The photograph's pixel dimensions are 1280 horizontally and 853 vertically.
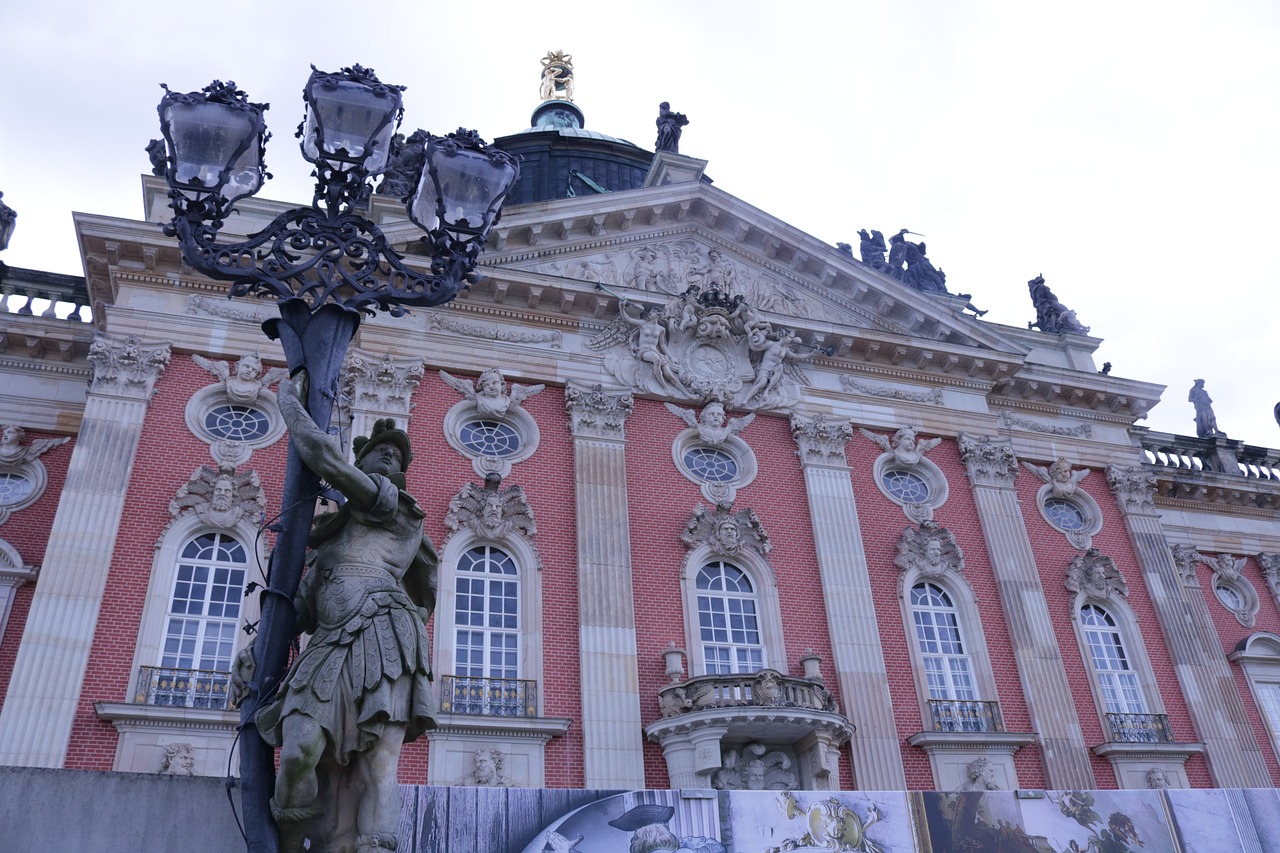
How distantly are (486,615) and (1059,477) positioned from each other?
1401 cm

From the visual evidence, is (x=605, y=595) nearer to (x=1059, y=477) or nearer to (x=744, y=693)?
(x=744, y=693)

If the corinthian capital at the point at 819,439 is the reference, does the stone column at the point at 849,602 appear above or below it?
below

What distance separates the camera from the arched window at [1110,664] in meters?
22.9

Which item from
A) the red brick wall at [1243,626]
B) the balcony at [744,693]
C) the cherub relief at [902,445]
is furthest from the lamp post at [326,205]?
the red brick wall at [1243,626]

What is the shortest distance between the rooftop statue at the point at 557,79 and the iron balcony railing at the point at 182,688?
1226 inches

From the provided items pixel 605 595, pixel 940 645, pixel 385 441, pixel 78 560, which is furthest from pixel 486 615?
pixel 385 441

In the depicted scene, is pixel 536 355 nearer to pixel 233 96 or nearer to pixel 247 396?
pixel 247 396

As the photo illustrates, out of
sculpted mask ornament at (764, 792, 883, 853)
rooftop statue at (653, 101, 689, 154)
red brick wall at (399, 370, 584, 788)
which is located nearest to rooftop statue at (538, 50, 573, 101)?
rooftop statue at (653, 101, 689, 154)

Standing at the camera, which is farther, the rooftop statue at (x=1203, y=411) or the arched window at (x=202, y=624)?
the rooftop statue at (x=1203, y=411)

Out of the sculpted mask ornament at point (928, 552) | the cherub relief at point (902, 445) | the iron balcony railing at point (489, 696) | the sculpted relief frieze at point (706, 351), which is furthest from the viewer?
the cherub relief at point (902, 445)

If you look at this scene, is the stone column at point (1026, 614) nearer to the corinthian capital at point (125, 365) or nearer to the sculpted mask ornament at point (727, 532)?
the sculpted mask ornament at point (727, 532)

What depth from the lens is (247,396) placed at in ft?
66.5

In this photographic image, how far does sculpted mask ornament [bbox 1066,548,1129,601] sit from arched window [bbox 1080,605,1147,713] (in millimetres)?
412

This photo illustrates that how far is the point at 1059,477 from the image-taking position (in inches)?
1004
